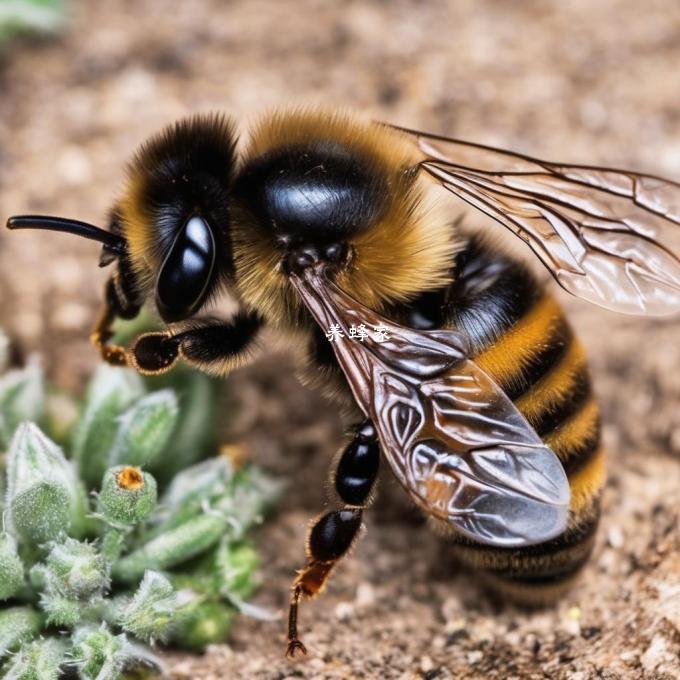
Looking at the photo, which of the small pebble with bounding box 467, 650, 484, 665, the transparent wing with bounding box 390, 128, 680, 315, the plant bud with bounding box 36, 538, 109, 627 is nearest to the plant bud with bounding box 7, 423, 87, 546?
the plant bud with bounding box 36, 538, 109, 627

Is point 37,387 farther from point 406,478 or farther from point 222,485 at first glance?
point 406,478

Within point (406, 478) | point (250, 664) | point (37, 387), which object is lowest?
point (250, 664)

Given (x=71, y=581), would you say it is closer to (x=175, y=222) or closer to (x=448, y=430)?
(x=175, y=222)

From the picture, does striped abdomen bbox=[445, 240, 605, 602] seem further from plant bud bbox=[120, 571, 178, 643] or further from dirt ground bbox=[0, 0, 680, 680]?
plant bud bbox=[120, 571, 178, 643]

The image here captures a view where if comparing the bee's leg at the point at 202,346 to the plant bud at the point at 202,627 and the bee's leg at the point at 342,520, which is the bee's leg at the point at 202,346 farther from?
the plant bud at the point at 202,627

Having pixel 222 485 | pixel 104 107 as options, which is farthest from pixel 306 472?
pixel 104 107

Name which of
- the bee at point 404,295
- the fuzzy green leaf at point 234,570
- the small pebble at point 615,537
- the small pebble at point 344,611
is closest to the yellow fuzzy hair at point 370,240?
the bee at point 404,295
